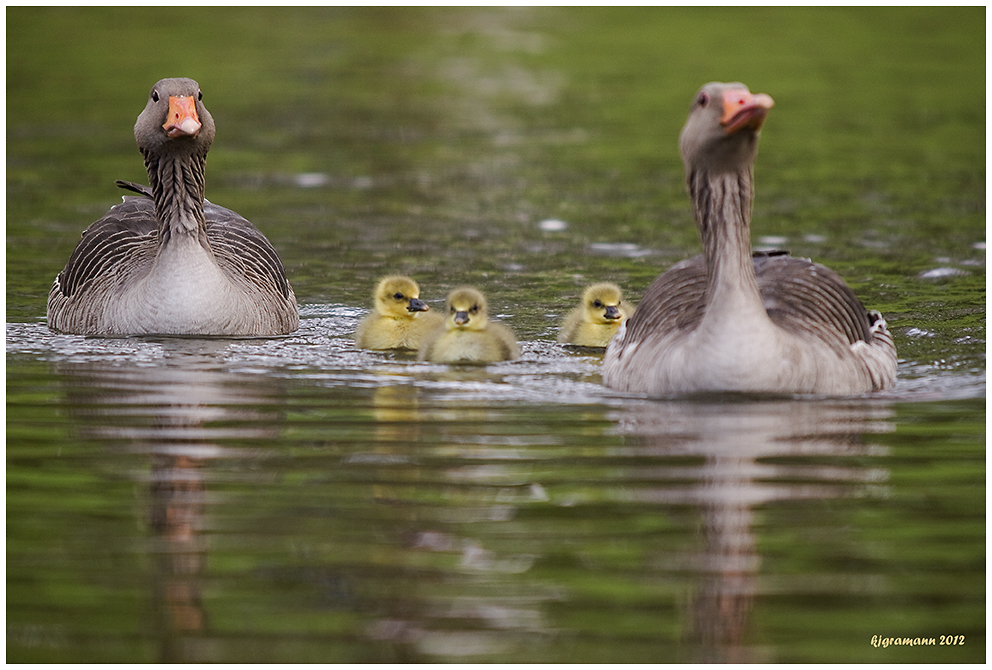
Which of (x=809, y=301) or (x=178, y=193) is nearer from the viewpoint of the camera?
(x=809, y=301)

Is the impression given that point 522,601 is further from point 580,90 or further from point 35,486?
point 580,90

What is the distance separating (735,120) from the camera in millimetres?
8539

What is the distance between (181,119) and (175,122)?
0.17 feet

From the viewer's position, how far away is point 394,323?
11555 mm

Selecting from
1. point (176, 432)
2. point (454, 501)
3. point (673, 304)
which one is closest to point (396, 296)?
point (673, 304)

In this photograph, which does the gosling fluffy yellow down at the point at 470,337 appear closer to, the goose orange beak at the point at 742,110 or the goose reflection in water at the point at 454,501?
the goose reflection in water at the point at 454,501

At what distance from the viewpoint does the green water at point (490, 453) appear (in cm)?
609

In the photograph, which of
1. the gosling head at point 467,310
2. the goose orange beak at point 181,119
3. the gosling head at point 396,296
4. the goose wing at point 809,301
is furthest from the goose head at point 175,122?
the goose wing at point 809,301

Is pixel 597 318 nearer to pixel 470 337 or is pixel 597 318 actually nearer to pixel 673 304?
pixel 470 337

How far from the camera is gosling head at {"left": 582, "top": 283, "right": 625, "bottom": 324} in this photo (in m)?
11.4

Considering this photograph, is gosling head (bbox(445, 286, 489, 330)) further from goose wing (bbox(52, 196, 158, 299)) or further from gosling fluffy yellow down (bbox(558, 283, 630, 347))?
goose wing (bbox(52, 196, 158, 299))

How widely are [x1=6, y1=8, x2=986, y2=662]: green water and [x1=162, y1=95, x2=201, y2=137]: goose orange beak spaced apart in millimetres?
1577

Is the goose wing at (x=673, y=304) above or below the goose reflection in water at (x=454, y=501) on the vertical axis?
above

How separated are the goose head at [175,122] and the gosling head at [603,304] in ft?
10.5
